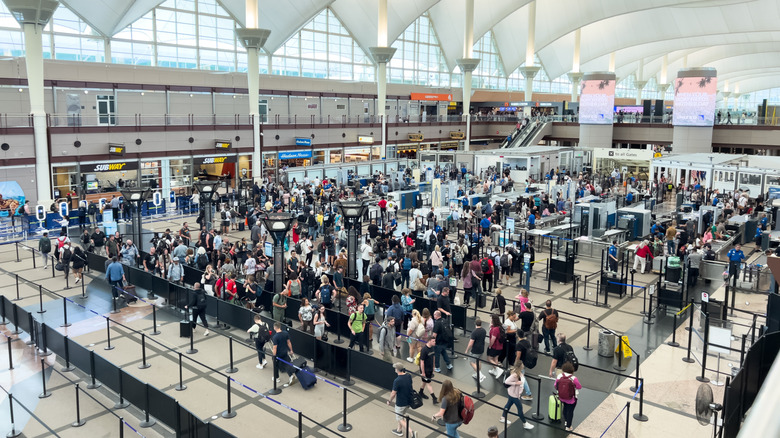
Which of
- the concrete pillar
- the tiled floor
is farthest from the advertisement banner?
→ the tiled floor

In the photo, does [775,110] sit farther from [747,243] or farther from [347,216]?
[347,216]

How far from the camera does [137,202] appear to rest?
2305cm

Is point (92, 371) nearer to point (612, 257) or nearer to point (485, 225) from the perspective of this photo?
point (612, 257)

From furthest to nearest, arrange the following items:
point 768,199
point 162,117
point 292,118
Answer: point 292,118 < point 162,117 < point 768,199

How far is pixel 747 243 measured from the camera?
25.5 meters

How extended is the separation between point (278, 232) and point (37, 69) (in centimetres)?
2034

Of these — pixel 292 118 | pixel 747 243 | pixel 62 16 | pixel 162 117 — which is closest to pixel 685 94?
pixel 747 243

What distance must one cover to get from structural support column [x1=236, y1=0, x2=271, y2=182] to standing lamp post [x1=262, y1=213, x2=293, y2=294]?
2529 centimetres

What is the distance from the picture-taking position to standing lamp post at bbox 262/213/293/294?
1559 centimetres

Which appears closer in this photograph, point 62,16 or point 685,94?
point 62,16

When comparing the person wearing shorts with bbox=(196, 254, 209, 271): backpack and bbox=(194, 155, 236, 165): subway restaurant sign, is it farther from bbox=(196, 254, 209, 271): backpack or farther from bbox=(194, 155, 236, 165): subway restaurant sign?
bbox=(194, 155, 236, 165): subway restaurant sign

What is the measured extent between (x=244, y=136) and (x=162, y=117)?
583 cm

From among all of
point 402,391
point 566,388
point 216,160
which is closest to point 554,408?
point 566,388

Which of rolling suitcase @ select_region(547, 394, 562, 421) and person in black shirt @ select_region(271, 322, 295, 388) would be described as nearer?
rolling suitcase @ select_region(547, 394, 562, 421)
